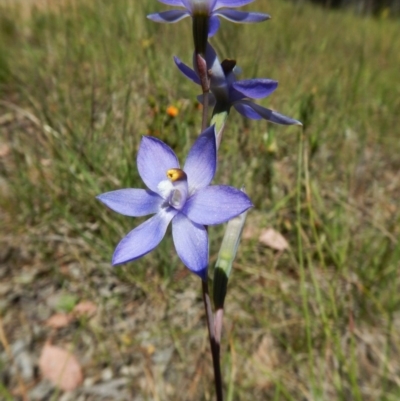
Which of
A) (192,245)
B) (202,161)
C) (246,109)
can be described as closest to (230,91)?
(246,109)

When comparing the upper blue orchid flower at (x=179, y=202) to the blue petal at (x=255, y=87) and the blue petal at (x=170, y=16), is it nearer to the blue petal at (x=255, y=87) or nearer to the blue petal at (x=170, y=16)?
the blue petal at (x=255, y=87)

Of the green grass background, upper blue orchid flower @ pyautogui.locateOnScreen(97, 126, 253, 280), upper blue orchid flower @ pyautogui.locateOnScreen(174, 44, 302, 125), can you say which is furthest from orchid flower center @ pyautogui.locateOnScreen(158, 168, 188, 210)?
the green grass background

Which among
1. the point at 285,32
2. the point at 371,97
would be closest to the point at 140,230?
the point at 371,97

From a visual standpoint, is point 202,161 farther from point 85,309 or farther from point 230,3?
point 85,309

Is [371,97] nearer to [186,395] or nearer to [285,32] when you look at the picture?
[285,32]

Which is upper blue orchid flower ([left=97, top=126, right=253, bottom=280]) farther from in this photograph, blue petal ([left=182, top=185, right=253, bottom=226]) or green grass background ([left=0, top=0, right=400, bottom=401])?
green grass background ([left=0, top=0, right=400, bottom=401])
